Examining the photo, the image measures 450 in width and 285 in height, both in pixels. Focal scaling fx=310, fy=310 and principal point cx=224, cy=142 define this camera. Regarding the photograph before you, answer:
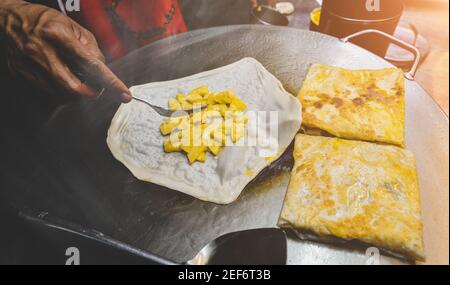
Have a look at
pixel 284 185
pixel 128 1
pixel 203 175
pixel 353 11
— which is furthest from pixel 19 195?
pixel 353 11

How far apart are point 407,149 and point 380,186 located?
1.18 ft

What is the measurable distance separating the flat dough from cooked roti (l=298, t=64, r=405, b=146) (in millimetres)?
134

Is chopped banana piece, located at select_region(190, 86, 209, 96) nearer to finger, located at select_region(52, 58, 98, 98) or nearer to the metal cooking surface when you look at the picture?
the metal cooking surface

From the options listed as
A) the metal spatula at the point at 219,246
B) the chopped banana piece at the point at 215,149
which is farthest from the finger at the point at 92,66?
the metal spatula at the point at 219,246

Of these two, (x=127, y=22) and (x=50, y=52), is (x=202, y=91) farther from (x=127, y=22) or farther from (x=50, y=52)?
(x=127, y=22)

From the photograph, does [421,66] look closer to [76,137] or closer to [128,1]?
[128,1]

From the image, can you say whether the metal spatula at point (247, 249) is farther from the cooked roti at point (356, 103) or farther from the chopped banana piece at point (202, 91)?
the chopped banana piece at point (202, 91)

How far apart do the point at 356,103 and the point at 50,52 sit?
1814mm

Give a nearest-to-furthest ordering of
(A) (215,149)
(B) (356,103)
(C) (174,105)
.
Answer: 1. (A) (215,149)
2. (B) (356,103)
3. (C) (174,105)

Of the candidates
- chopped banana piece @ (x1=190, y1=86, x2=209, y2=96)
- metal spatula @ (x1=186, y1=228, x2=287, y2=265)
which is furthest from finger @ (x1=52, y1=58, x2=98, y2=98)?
metal spatula @ (x1=186, y1=228, x2=287, y2=265)

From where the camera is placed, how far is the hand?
1.75 metres

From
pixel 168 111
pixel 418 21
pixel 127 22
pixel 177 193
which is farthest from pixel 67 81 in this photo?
pixel 418 21

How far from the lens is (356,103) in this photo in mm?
1874

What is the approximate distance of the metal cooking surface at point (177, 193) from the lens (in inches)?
57.9
